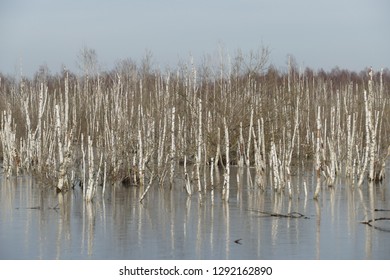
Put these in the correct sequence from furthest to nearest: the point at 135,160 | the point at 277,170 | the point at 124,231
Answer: the point at 135,160 → the point at 277,170 → the point at 124,231

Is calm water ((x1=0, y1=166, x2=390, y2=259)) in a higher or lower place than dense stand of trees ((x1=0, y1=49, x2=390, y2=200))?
lower

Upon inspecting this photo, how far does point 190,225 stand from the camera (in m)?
10.4

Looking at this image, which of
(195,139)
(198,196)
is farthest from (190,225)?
(195,139)

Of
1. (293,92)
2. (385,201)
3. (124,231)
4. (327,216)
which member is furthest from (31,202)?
(293,92)

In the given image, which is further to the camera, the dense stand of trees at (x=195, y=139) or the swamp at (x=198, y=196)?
the dense stand of trees at (x=195, y=139)

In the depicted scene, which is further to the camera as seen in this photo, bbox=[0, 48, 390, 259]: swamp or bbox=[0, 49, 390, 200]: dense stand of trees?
bbox=[0, 49, 390, 200]: dense stand of trees

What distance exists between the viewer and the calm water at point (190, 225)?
8719mm

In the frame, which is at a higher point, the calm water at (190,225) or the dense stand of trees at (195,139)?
the dense stand of trees at (195,139)

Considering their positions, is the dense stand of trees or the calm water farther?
the dense stand of trees

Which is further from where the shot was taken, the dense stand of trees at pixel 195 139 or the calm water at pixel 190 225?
the dense stand of trees at pixel 195 139

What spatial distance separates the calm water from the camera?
28.6 ft

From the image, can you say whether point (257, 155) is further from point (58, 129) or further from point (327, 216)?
point (58, 129)

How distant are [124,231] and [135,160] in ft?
13.2

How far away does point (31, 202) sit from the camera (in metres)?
12.6
